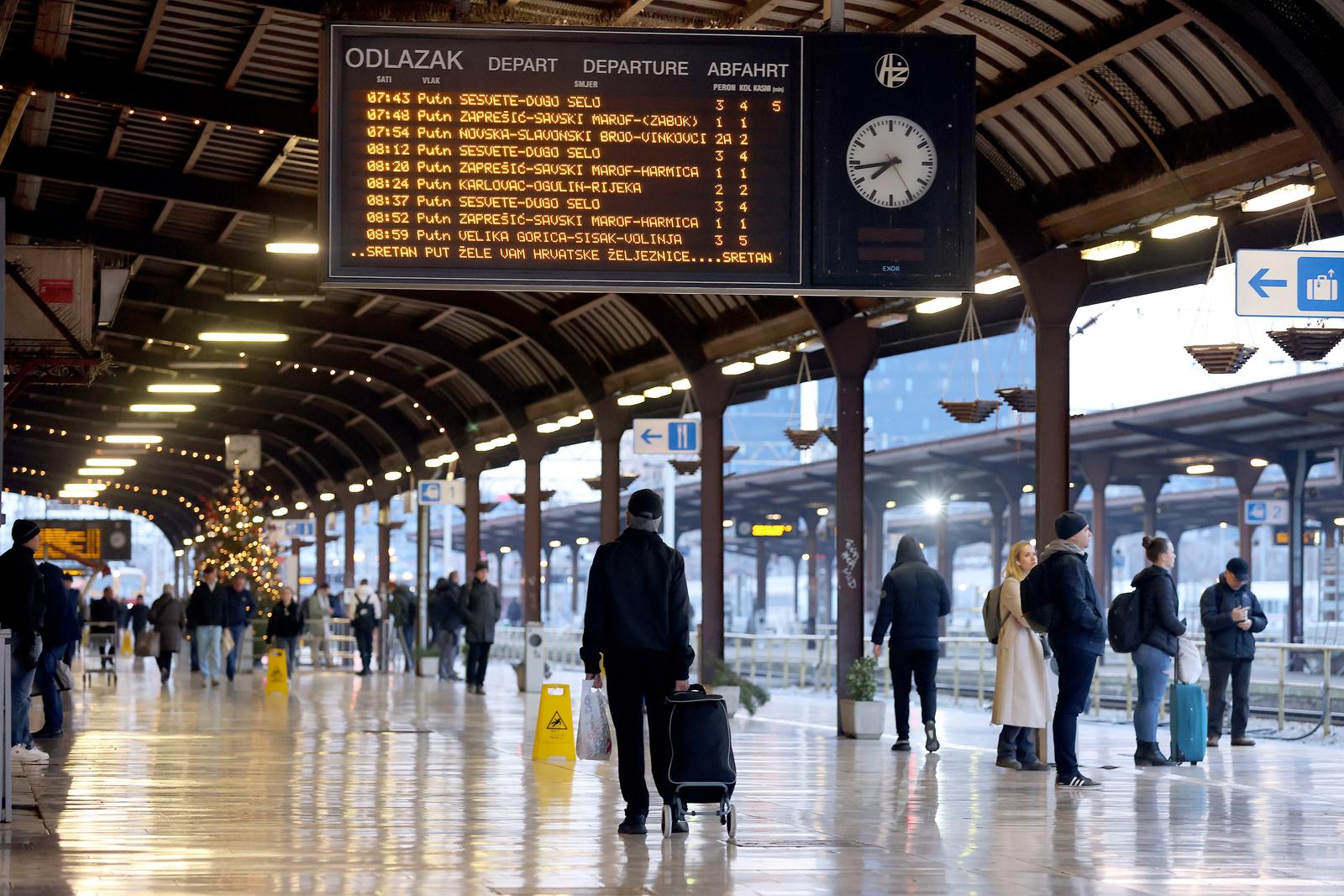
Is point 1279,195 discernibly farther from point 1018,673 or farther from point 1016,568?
point 1018,673

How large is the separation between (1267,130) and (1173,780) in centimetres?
443

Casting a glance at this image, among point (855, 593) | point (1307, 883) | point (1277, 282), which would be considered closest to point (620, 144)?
point (1277, 282)

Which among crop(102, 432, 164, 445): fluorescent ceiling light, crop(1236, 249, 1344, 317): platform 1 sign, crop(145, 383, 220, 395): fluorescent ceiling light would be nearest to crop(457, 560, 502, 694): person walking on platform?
crop(145, 383, 220, 395): fluorescent ceiling light

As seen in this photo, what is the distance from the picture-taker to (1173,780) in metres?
12.8

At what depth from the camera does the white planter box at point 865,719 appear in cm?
1670

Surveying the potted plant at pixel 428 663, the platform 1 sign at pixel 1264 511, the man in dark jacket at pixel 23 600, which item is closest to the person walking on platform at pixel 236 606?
the potted plant at pixel 428 663

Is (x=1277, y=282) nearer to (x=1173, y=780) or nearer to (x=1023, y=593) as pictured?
(x=1023, y=593)

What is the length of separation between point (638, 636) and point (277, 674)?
51.2ft

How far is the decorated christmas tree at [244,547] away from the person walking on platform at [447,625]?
6158mm

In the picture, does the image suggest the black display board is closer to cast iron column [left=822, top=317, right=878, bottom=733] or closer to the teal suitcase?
the teal suitcase

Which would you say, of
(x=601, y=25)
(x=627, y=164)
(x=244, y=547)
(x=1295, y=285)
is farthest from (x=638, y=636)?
(x=244, y=547)

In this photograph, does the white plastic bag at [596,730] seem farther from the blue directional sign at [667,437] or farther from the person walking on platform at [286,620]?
the person walking on platform at [286,620]

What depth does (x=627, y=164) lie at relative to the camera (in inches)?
368

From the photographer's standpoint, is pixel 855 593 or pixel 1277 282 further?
pixel 855 593
